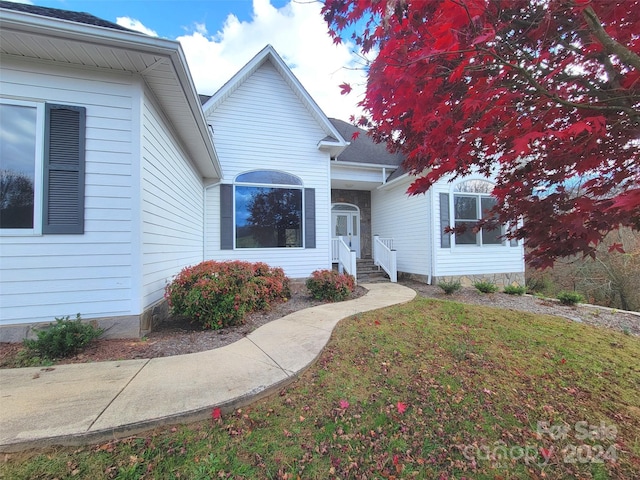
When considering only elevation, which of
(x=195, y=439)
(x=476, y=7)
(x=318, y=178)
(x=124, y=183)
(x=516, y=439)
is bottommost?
(x=516, y=439)

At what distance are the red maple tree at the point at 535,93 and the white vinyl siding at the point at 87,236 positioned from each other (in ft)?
10.9

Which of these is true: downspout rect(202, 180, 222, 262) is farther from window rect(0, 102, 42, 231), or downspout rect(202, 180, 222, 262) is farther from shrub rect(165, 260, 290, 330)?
window rect(0, 102, 42, 231)

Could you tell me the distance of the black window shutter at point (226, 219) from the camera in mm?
8148

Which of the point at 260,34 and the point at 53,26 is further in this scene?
the point at 260,34

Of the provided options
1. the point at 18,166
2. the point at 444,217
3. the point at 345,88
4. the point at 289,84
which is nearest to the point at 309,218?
the point at 289,84

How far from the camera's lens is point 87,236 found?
3.66 m

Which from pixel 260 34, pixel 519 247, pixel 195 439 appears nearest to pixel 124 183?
pixel 195 439

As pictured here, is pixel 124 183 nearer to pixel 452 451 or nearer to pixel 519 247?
pixel 452 451

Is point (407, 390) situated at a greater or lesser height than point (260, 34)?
lesser

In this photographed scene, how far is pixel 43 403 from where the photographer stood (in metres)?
2.25

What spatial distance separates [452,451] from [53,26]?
5.50m

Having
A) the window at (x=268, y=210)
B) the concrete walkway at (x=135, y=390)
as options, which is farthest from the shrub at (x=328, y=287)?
the concrete walkway at (x=135, y=390)

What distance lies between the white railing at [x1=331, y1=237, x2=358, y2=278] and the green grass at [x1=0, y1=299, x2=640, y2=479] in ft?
15.6

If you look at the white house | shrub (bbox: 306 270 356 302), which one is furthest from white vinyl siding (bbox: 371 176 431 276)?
the white house
